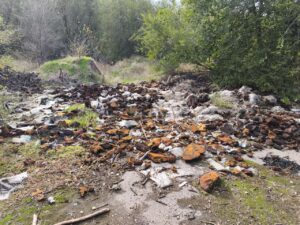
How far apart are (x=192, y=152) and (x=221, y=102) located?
2801mm

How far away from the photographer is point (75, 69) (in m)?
11.5

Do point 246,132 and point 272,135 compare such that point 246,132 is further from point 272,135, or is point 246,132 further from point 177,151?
point 177,151

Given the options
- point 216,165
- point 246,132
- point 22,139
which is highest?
point 246,132

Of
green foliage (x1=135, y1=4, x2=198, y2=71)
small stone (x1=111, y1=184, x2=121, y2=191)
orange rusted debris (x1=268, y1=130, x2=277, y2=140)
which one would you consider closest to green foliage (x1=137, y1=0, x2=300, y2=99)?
green foliage (x1=135, y1=4, x2=198, y2=71)

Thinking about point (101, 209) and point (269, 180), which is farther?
point (269, 180)

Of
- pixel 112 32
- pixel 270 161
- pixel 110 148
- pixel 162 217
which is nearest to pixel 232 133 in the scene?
pixel 270 161

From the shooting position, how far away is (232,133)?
195 inches

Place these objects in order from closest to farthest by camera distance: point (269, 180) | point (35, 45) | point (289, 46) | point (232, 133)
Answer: point (269, 180) → point (232, 133) → point (289, 46) → point (35, 45)

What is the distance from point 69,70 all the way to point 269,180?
9611mm

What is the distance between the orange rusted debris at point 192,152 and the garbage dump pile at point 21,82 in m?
6.40

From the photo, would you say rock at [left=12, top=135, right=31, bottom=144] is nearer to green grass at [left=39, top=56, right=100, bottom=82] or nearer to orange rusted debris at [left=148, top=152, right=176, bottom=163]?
orange rusted debris at [left=148, top=152, right=176, bottom=163]

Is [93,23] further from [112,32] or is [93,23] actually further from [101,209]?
[101,209]

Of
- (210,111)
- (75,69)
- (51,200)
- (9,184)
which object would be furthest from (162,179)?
(75,69)

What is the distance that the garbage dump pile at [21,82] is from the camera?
8962 mm
